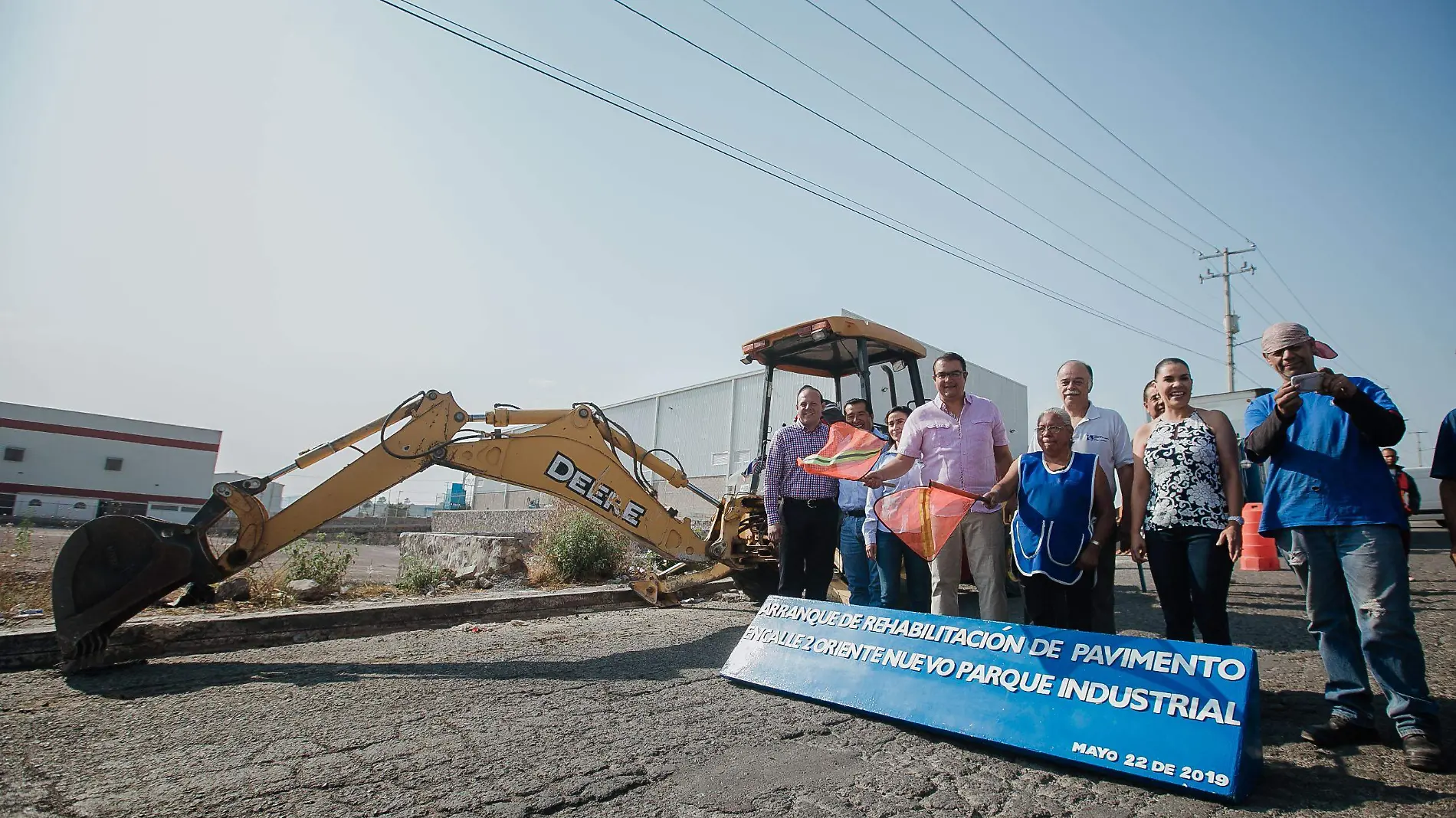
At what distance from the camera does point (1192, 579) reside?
133 inches

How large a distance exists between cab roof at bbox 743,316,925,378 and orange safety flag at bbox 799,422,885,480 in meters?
1.80

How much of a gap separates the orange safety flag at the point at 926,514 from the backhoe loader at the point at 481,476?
2.52 meters

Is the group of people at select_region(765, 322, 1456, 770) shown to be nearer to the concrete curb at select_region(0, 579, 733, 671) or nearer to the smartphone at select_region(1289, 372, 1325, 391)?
the smartphone at select_region(1289, 372, 1325, 391)

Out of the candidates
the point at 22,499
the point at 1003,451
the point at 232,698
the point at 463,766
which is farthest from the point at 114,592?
the point at 22,499

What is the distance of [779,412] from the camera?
24203mm

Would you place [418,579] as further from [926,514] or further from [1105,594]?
[1105,594]

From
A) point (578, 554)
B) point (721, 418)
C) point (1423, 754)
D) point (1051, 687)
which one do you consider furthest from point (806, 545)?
point (721, 418)

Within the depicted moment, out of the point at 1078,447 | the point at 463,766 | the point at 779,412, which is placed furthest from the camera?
the point at 779,412

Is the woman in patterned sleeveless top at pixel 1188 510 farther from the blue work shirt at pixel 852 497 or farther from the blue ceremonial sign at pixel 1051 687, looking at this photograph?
the blue work shirt at pixel 852 497

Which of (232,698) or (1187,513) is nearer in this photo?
(1187,513)

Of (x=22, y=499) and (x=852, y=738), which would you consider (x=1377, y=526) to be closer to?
(x=852, y=738)

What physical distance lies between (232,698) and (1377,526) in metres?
5.17

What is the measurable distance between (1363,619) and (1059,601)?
1.11 m

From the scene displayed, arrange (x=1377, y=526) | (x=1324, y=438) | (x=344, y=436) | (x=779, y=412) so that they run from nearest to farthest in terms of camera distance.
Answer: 1. (x=1377, y=526)
2. (x=1324, y=438)
3. (x=344, y=436)
4. (x=779, y=412)
